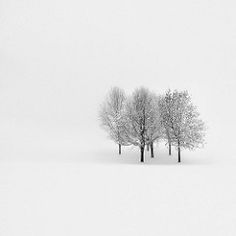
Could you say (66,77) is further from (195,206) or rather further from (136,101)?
(195,206)

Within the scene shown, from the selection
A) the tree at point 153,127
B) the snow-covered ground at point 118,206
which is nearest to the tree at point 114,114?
the tree at point 153,127

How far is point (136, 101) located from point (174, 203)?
33025 millimetres

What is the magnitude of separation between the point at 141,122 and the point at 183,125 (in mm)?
6288

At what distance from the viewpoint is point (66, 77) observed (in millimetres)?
195000

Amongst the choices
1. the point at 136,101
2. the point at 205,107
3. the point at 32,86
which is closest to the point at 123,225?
the point at 136,101

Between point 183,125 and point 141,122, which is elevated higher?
point 141,122

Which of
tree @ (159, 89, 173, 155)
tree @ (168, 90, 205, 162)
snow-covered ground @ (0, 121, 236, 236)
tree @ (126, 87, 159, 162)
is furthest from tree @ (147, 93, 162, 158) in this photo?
snow-covered ground @ (0, 121, 236, 236)

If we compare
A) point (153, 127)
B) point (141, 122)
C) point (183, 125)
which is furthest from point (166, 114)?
point (141, 122)

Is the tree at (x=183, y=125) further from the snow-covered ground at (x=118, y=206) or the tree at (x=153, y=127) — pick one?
the snow-covered ground at (x=118, y=206)

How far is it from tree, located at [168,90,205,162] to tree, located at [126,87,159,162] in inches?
118

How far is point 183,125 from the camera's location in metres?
46.5

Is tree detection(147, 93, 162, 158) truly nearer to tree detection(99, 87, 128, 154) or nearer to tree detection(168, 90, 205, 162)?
tree detection(168, 90, 205, 162)

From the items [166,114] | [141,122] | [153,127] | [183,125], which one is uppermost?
[166,114]

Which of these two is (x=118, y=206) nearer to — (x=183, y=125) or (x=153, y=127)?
(x=183, y=125)
